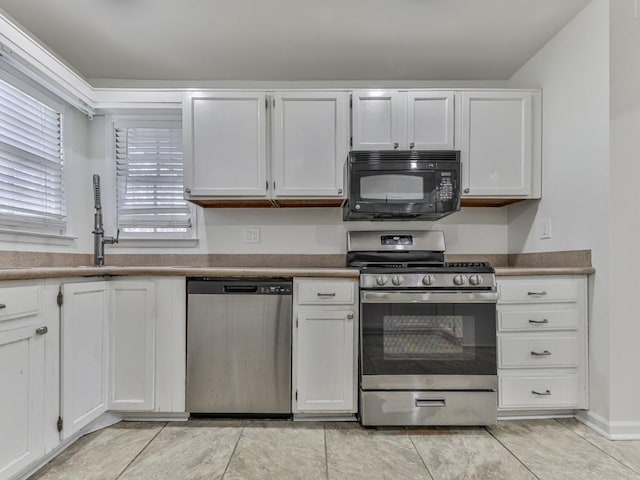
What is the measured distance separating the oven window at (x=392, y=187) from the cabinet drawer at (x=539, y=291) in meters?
0.75

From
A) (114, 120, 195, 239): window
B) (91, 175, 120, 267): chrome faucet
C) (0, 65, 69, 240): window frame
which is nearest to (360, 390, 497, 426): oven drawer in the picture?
(114, 120, 195, 239): window

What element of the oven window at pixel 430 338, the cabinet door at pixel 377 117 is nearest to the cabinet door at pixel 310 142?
the cabinet door at pixel 377 117

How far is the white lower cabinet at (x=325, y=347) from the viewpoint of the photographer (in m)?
2.10

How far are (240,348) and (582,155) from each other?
228cm

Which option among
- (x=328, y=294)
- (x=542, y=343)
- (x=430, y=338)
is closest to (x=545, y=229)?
(x=542, y=343)

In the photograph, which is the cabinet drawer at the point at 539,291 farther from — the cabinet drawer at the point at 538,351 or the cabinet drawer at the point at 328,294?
the cabinet drawer at the point at 328,294

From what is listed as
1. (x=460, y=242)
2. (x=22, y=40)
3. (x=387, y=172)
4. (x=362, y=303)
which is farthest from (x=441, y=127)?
(x=22, y=40)

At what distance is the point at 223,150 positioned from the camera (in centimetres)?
246

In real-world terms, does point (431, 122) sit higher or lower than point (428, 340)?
higher

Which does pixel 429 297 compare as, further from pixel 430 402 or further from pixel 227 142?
pixel 227 142

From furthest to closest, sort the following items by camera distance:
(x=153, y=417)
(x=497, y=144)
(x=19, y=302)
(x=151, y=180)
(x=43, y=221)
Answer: (x=151, y=180) → (x=497, y=144) → (x=43, y=221) → (x=153, y=417) → (x=19, y=302)

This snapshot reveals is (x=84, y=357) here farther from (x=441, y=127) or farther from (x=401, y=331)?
(x=441, y=127)

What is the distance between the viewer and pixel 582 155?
2.13 metres

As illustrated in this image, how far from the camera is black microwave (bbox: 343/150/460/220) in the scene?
236cm
